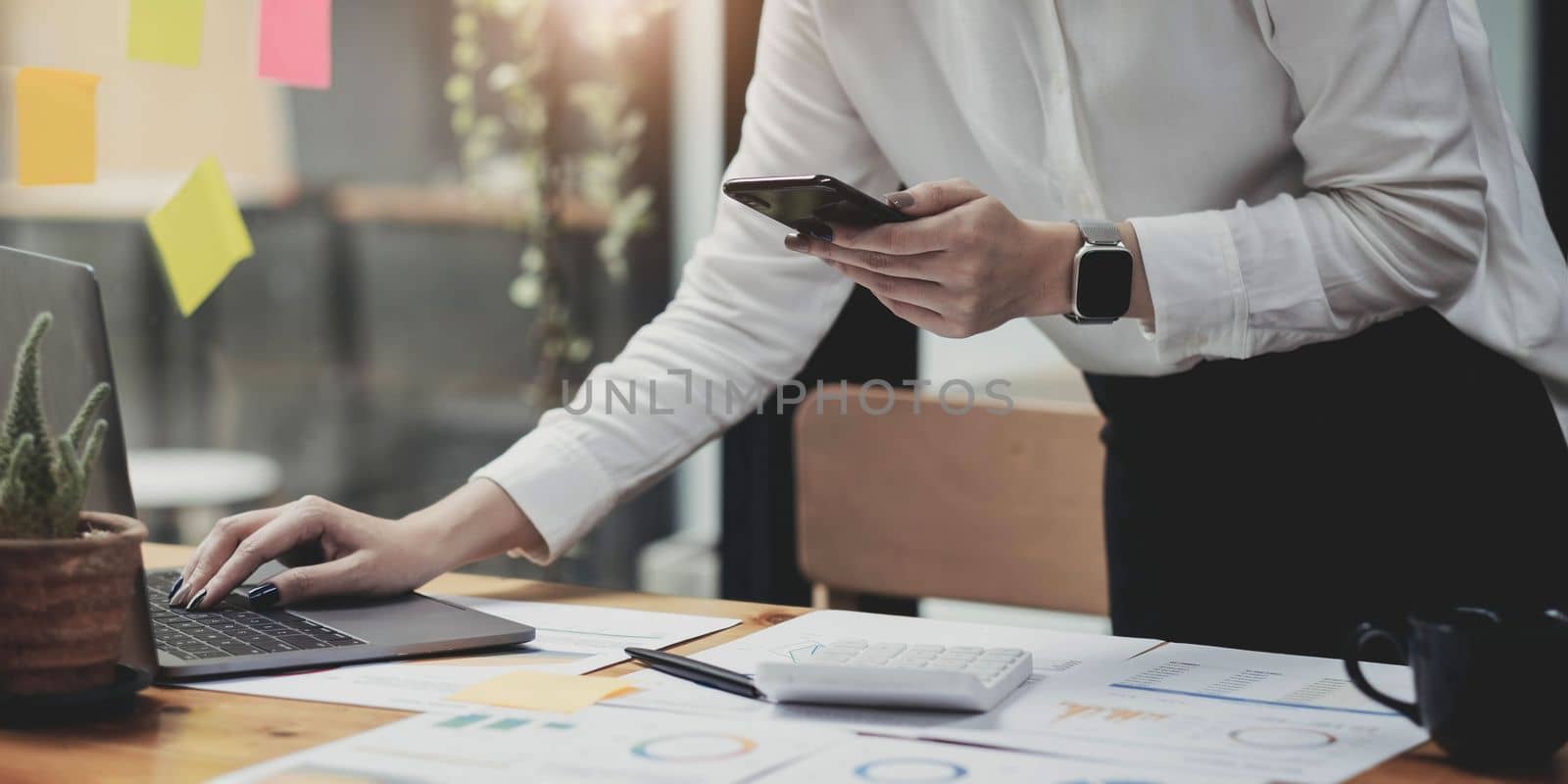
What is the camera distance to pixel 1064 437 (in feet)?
4.78

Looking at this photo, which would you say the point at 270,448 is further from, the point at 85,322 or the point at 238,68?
the point at 85,322

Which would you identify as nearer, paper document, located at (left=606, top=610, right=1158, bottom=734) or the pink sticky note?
paper document, located at (left=606, top=610, right=1158, bottom=734)

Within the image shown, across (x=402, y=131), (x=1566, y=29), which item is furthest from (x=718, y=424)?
(x=402, y=131)

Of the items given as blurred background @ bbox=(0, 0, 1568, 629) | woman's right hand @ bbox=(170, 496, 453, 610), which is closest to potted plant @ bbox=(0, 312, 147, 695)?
woman's right hand @ bbox=(170, 496, 453, 610)

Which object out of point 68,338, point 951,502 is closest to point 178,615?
point 68,338

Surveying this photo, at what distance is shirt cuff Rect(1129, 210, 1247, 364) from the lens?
916mm

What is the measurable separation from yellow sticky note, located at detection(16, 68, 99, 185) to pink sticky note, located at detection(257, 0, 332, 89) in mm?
155

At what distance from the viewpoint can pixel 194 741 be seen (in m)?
0.69

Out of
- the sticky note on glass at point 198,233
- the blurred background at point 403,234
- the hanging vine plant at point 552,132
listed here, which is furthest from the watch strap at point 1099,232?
the hanging vine plant at point 552,132

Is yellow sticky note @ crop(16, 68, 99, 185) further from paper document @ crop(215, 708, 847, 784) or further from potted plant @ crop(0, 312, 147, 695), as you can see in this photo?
paper document @ crop(215, 708, 847, 784)

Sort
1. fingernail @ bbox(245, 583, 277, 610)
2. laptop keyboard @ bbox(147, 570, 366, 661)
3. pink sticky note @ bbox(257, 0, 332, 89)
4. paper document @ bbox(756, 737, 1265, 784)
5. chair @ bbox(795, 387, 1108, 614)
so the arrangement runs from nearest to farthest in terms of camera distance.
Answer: paper document @ bbox(756, 737, 1265, 784) < laptop keyboard @ bbox(147, 570, 366, 661) < fingernail @ bbox(245, 583, 277, 610) < pink sticky note @ bbox(257, 0, 332, 89) < chair @ bbox(795, 387, 1108, 614)

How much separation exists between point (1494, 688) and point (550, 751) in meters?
0.43

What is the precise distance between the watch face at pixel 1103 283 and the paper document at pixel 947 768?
1.18 ft

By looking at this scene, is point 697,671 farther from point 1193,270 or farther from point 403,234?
point 403,234
